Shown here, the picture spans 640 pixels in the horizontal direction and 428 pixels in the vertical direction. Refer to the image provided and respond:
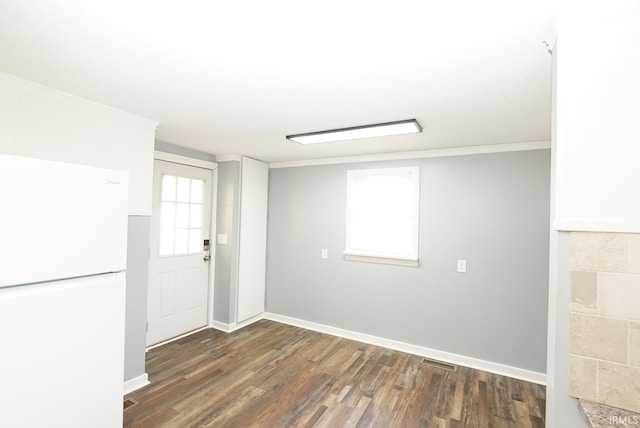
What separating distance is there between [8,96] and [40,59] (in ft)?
1.51

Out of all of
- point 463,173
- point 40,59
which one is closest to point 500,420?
point 463,173

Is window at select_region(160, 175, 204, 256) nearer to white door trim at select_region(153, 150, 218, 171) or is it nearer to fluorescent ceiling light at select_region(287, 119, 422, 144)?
white door trim at select_region(153, 150, 218, 171)

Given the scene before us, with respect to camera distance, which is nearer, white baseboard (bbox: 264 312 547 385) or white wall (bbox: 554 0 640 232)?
white wall (bbox: 554 0 640 232)

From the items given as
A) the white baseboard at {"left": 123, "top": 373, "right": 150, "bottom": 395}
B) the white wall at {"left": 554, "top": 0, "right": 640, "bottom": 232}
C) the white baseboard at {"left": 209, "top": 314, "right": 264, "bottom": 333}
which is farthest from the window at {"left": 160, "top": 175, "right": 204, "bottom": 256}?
the white wall at {"left": 554, "top": 0, "right": 640, "bottom": 232}

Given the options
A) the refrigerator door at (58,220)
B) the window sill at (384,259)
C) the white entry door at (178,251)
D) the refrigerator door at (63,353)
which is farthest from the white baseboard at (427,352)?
the refrigerator door at (58,220)

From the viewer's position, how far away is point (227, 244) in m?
3.83

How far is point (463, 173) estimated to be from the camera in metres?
3.17

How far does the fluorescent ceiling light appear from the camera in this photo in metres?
2.39

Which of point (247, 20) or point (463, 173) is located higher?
point (247, 20)

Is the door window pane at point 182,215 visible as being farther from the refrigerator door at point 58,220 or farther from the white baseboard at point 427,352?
the refrigerator door at point 58,220

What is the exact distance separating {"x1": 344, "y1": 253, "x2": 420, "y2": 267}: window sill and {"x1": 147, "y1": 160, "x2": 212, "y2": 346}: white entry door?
6.37 ft

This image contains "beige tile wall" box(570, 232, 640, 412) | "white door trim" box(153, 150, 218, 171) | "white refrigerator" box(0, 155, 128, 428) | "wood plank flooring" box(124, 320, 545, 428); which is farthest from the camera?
"white door trim" box(153, 150, 218, 171)

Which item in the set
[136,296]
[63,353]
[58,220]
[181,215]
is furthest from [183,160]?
[63,353]

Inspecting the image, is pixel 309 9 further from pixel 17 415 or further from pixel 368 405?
pixel 368 405
